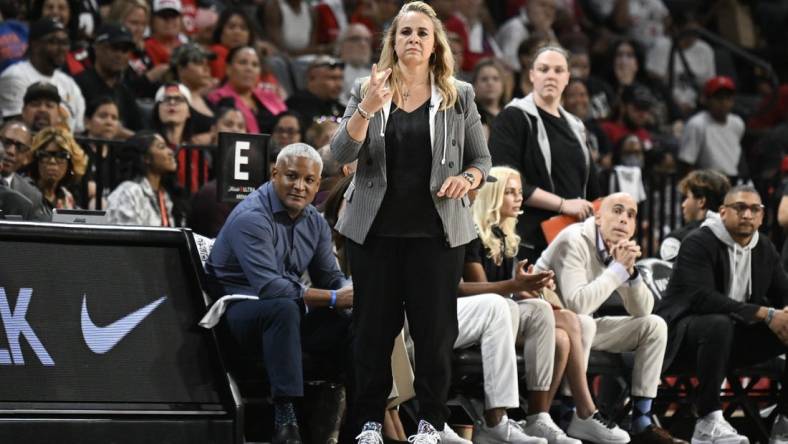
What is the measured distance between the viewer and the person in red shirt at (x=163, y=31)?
36.2ft

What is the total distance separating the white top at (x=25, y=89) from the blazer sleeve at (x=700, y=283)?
13.3 ft

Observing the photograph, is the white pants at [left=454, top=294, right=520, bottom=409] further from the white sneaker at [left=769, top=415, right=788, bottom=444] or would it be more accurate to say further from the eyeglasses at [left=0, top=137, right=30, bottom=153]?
the eyeglasses at [left=0, top=137, right=30, bottom=153]

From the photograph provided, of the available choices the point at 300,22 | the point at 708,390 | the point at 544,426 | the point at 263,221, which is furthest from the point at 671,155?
the point at 263,221

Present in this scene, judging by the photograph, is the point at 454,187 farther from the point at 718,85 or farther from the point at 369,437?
the point at 718,85

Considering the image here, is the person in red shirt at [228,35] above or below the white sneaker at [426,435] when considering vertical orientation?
above

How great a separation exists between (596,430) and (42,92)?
3.94 m

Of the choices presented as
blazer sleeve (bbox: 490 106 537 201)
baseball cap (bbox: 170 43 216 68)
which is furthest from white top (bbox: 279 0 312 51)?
blazer sleeve (bbox: 490 106 537 201)

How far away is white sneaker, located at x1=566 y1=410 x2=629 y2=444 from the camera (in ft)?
22.8

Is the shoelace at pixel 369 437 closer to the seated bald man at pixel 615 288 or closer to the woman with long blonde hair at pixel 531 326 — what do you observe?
the woman with long blonde hair at pixel 531 326

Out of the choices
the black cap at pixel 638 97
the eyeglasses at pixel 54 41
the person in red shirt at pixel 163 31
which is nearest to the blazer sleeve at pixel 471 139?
the eyeglasses at pixel 54 41

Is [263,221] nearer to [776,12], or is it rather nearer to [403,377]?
[403,377]

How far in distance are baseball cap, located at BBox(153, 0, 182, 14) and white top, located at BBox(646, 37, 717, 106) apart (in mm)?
5641

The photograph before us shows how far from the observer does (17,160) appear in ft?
25.5

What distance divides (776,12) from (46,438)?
12.4 meters
